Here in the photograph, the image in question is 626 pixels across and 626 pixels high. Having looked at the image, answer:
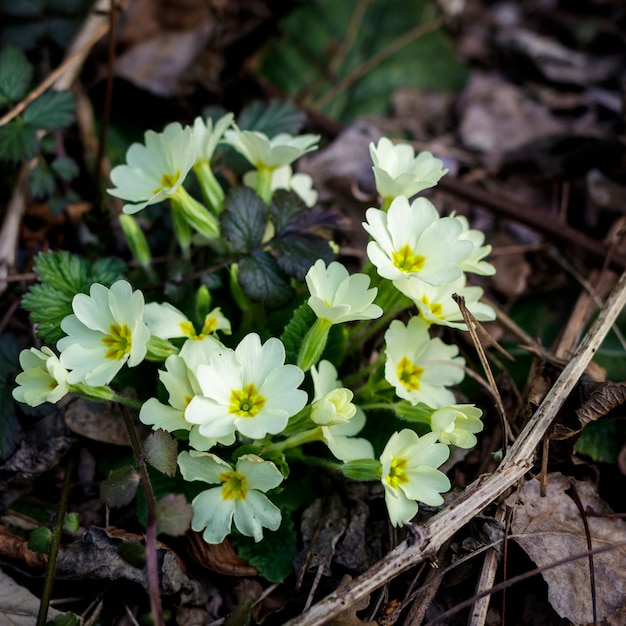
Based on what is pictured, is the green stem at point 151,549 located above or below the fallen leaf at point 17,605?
above

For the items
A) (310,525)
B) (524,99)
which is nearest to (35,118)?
(310,525)

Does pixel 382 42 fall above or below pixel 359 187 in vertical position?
above

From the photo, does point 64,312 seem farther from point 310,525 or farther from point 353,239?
point 353,239

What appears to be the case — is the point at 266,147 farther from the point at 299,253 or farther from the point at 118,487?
the point at 118,487

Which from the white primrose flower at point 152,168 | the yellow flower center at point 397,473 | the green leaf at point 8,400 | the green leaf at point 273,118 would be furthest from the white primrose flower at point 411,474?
the green leaf at point 273,118

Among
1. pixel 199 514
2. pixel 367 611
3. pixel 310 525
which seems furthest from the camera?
pixel 310 525

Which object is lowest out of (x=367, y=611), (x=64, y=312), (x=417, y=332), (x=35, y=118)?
(x=367, y=611)

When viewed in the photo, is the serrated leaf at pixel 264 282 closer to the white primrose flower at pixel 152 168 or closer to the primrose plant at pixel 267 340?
the primrose plant at pixel 267 340
